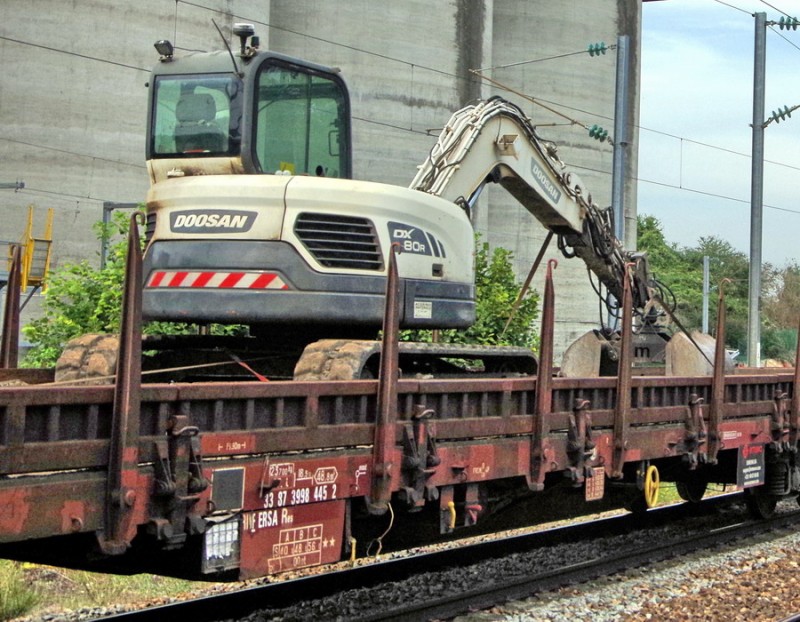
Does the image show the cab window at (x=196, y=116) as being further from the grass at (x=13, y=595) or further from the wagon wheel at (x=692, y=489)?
the wagon wheel at (x=692, y=489)

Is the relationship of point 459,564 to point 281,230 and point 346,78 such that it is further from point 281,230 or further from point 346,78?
point 346,78

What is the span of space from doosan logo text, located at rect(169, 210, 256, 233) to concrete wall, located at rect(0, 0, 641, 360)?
22098 millimetres

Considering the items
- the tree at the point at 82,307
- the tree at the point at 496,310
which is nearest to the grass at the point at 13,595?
the tree at the point at 82,307

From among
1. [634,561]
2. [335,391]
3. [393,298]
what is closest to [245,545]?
[335,391]

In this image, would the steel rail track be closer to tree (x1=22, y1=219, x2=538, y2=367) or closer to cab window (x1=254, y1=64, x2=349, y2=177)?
cab window (x1=254, y1=64, x2=349, y2=177)

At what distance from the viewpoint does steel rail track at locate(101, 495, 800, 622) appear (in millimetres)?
8156

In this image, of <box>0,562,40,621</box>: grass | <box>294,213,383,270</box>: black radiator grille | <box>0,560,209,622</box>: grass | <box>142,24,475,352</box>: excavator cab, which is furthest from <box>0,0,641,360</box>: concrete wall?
<box>294,213,383,270</box>: black radiator grille

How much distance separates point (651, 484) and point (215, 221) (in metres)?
4.69

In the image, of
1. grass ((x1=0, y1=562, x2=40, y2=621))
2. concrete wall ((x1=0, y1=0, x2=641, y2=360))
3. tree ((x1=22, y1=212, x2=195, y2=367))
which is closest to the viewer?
grass ((x1=0, y1=562, x2=40, y2=621))

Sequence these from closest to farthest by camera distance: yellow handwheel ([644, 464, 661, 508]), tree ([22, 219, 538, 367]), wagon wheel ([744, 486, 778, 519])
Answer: yellow handwheel ([644, 464, 661, 508]) < wagon wheel ([744, 486, 778, 519]) < tree ([22, 219, 538, 367])

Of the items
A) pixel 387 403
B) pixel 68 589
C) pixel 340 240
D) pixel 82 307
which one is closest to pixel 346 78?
pixel 82 307

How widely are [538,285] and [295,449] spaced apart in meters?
33.9

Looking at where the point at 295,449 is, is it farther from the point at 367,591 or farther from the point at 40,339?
the point at 40,339

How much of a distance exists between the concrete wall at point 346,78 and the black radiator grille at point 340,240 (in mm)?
22235
